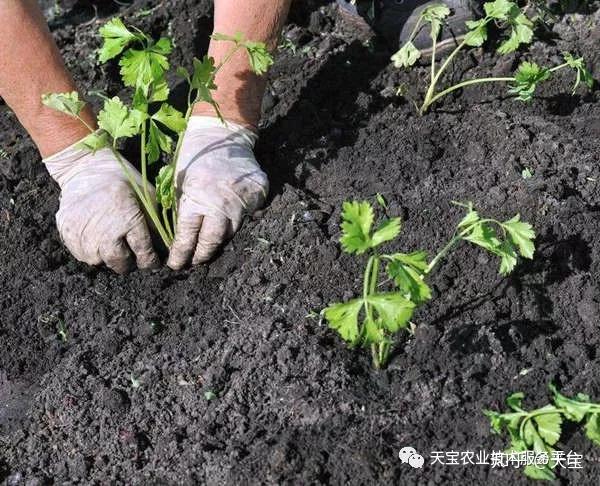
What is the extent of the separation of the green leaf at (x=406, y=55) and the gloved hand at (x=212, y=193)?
68cm

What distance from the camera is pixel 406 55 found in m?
3.19

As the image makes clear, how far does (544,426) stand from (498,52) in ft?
5.50

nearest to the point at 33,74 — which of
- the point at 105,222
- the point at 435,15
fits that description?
the point at 105,222

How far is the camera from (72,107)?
2514 mm

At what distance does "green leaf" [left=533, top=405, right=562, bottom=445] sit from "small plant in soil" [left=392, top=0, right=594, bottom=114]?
1.22 metres

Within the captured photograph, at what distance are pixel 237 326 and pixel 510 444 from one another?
84cm

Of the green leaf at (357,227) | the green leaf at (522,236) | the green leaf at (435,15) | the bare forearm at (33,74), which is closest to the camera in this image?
the green leaf at (357,227)

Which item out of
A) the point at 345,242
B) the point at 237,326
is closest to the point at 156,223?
the point at 237,326

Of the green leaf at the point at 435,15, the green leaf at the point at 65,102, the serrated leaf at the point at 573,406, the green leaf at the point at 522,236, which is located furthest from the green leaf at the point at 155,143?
the serrated leaf at the point at 573,406

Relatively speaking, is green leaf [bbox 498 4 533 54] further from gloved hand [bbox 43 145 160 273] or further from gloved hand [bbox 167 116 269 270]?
gloved hand [bbox 43 145 160 273]

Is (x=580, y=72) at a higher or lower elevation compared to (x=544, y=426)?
higher

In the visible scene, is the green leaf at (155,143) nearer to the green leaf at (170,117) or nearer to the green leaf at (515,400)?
the green leaf at (170,117)

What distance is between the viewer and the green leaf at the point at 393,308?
2070 millimetres

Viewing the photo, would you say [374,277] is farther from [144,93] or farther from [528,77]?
[528,77]
